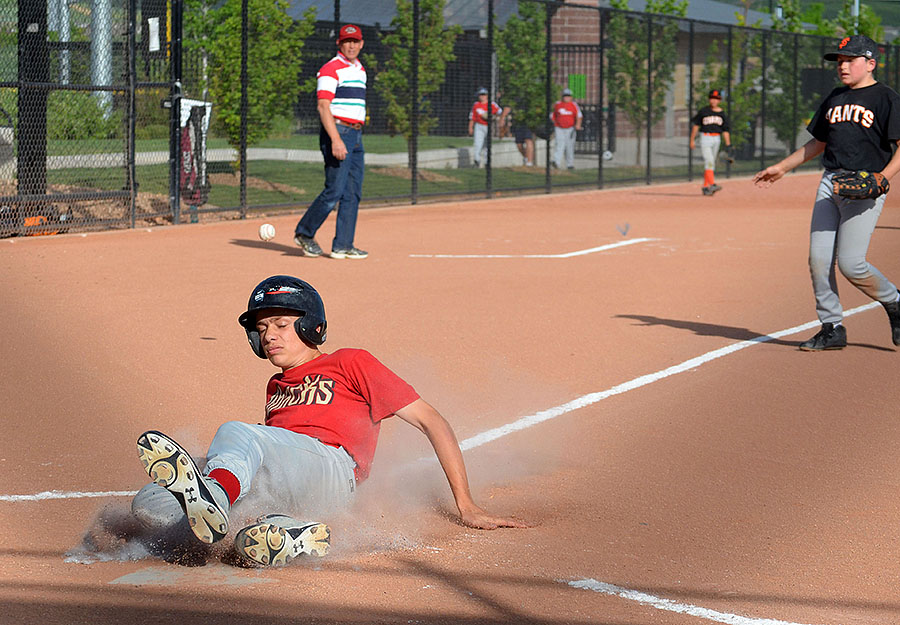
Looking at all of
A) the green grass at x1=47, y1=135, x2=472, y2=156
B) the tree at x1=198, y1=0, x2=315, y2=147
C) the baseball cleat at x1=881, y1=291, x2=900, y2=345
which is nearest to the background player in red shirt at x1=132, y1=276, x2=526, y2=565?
the baseball cleat at x1=881, y1=291, x2=900, y2=345

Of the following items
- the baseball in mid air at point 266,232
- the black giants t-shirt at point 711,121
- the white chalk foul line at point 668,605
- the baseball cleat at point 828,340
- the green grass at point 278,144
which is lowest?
the white chalk foul line at point 668,605

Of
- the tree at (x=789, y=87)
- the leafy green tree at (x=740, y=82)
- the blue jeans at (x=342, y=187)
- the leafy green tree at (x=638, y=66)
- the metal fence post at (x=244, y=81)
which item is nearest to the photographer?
the blue jeans at (x=342, y=187)

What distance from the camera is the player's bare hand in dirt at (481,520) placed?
4.57 m

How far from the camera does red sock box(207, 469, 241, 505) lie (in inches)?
159

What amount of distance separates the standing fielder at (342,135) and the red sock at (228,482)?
800 cm

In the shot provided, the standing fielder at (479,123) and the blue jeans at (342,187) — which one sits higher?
the standing fielder at (479,123)

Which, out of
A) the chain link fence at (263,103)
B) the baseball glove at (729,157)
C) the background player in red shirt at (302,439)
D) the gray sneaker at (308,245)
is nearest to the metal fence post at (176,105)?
the chain link fence at (263,103)

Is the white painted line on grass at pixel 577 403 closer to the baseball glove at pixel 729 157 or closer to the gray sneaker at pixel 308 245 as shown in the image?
the gray sneaker at pixel 308 245

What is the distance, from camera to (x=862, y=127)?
8.12 m

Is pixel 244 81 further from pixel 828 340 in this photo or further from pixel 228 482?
Answer: pixel 228 482

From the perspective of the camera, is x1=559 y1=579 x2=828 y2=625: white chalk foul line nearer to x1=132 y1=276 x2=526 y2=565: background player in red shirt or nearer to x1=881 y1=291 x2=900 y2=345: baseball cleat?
x1=132 y1=276 x2=526 y2=565: background player in red shirt

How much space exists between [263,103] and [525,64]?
7.28 m

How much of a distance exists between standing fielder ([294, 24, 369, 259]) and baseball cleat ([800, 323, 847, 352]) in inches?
205

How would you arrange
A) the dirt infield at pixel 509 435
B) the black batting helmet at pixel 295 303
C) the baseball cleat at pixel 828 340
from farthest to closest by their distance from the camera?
the baseball cleat at pixel 828 340 < the black batting helmet at pixel 295 303 < the dirt infield at pixel 509 435
